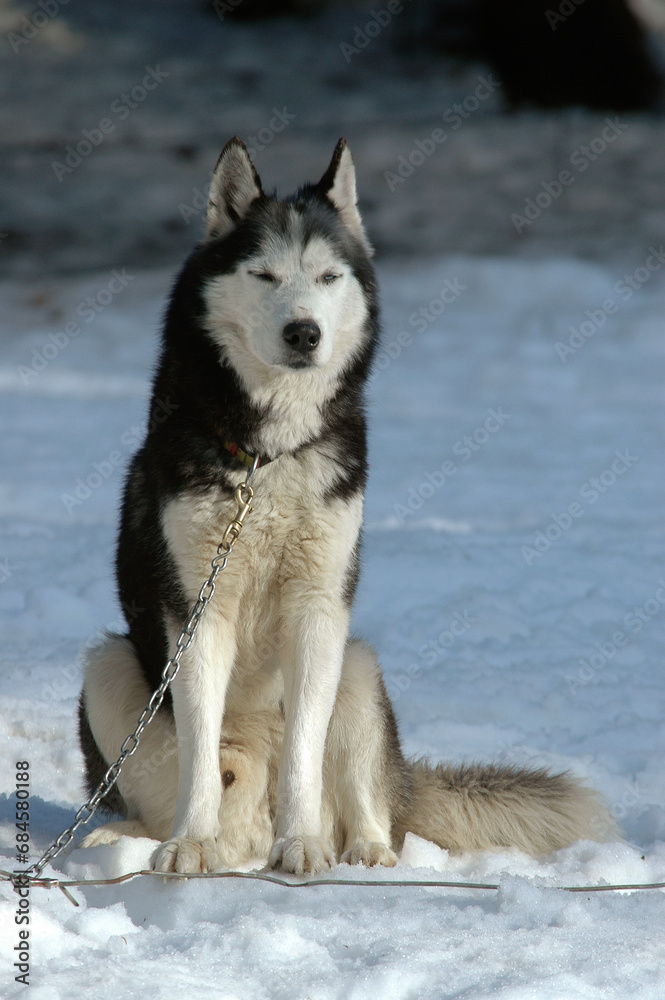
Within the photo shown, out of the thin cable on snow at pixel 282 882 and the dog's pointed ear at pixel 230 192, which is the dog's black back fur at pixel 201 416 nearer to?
the dog's pointed ear at pixel 230 192

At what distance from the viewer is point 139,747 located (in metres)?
2.94

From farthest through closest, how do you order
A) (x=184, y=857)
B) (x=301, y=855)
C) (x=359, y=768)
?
(x=359, y=768), (x=301, y=855), (x=184, y=857)

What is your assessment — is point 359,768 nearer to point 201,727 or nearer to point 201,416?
point 201,727

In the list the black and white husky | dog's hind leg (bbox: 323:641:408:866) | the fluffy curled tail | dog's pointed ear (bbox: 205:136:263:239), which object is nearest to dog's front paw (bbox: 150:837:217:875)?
the black and white husky

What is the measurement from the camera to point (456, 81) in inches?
580

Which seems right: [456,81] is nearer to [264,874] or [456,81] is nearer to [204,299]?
[204,299]

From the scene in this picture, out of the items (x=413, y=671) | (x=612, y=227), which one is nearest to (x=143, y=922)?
(x=413, y=671)

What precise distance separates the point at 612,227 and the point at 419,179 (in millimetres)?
2849

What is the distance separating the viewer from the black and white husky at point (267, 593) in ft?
8.71

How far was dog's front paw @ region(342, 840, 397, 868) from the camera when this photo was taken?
2738 millimetres

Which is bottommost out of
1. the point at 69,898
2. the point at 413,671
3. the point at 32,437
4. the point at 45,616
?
the point at 32,437

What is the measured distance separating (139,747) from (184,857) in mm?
586

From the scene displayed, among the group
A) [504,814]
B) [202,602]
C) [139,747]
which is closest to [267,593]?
[202,602]

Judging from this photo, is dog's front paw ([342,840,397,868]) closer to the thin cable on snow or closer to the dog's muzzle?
the thin cable on snow
